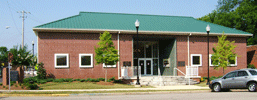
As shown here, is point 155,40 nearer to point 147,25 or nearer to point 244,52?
point 147,25

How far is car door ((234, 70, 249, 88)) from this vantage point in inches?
643

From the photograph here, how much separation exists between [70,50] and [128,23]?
7.30 m

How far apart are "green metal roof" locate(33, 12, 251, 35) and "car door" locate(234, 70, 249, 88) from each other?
10.6 meters

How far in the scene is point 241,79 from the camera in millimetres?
16500

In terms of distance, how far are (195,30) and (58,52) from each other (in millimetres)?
14684

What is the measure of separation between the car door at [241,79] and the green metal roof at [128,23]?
10620mm

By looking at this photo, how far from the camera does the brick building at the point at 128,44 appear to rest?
23.6 metres

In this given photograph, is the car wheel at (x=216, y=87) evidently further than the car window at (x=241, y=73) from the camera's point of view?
Yes

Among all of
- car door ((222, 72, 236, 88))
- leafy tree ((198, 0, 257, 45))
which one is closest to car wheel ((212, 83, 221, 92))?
car door ((222, 72, 236, 88))

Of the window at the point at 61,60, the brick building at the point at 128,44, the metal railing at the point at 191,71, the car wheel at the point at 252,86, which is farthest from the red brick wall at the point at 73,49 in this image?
Answer: the car wheel at the point at 252,86

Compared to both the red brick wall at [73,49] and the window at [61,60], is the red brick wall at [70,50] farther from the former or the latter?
the window at [61,60]

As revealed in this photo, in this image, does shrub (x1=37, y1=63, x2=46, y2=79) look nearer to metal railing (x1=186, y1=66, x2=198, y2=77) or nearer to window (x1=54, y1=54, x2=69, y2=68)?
window (x1=54, y1=54, x2=69, y2=68)

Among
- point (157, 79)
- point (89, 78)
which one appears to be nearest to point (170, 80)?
point (157, 79)

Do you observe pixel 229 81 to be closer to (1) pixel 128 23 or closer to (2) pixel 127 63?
(2) pixel 127 63
